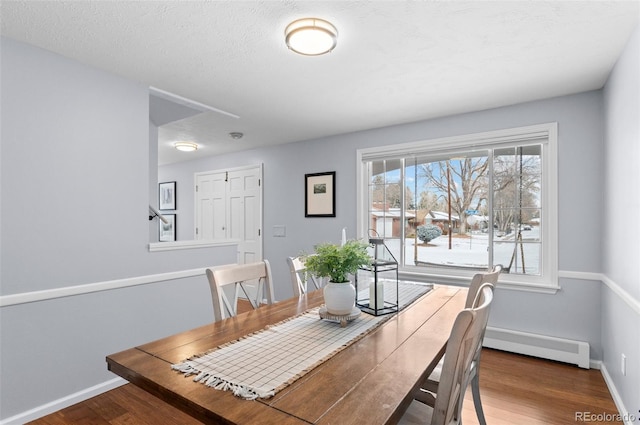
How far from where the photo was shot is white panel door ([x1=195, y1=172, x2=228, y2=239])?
17.5 ft

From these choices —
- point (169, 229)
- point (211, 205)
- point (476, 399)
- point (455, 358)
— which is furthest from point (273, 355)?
point (169, 229)

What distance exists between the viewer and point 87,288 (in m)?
2.22

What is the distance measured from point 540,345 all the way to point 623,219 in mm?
1400

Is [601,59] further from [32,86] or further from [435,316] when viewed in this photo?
[32,86]

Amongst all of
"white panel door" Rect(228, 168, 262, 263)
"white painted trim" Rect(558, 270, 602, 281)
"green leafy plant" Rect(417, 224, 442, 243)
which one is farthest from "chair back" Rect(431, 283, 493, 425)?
"white panel door" Rect(228, 168, 262, 263)

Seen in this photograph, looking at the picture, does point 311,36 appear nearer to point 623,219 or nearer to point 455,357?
point 455,357

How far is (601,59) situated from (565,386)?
2.29m

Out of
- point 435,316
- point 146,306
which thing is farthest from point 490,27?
point 146,306

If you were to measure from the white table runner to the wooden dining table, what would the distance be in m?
0.03

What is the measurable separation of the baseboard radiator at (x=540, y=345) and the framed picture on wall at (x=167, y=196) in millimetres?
5421

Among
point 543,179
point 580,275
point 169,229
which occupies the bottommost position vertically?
point 580,275

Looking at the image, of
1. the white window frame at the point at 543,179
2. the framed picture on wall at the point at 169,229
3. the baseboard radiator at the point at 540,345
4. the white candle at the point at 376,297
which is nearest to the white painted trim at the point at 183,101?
the white window frame at the point at 543,179

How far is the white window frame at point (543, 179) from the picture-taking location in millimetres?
2854

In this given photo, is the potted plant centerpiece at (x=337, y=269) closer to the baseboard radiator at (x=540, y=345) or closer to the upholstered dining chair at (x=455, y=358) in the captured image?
the upholstered dining chair at (x=455, y=358)
